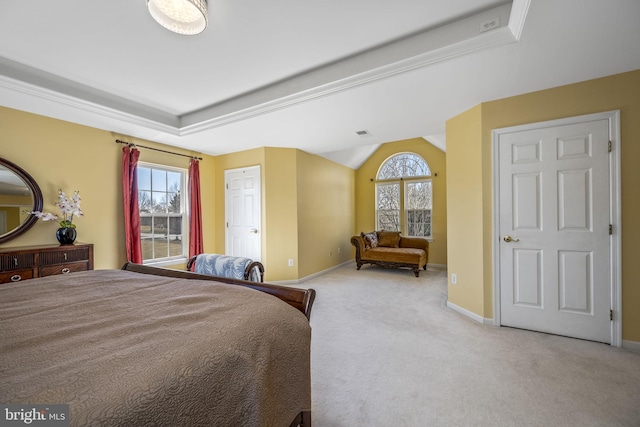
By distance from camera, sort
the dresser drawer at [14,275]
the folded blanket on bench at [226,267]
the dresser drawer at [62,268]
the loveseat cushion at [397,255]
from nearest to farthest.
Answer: the folded blanket on bench at [226,267]
the dresser drawer at [14,275]
the dresser drawer at [62,268]
the loveseat cushion at [397,255]

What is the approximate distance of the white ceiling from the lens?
5.68ft

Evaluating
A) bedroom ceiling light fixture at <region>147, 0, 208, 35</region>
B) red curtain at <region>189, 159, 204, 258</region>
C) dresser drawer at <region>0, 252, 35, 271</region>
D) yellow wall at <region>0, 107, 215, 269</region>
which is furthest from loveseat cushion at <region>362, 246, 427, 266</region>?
dresser drawer at <region>0, 252, 35, 271</region>

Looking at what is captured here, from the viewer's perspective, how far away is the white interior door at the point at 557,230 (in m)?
2.30

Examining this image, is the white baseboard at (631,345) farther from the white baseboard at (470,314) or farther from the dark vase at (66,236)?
the dark vase at (66,236)

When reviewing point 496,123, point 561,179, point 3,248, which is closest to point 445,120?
point 496,123

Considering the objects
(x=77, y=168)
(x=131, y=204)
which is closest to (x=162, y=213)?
(x=131, y=204)

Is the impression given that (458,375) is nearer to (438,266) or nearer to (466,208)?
(466,208)

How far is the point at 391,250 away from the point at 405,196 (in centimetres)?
178

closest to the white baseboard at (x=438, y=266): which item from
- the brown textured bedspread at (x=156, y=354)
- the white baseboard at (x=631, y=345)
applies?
the white baseboard at (x=631, y=345)

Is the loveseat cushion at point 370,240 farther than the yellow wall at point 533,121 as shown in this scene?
Yes

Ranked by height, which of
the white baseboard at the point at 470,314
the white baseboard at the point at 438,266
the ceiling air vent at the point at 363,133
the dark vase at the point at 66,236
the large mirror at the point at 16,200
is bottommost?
the white baseboard at the point at 438,266

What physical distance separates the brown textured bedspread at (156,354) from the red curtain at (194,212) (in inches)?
120

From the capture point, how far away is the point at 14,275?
2475 millimetres

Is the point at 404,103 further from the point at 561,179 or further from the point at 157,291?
the point at 157,291
